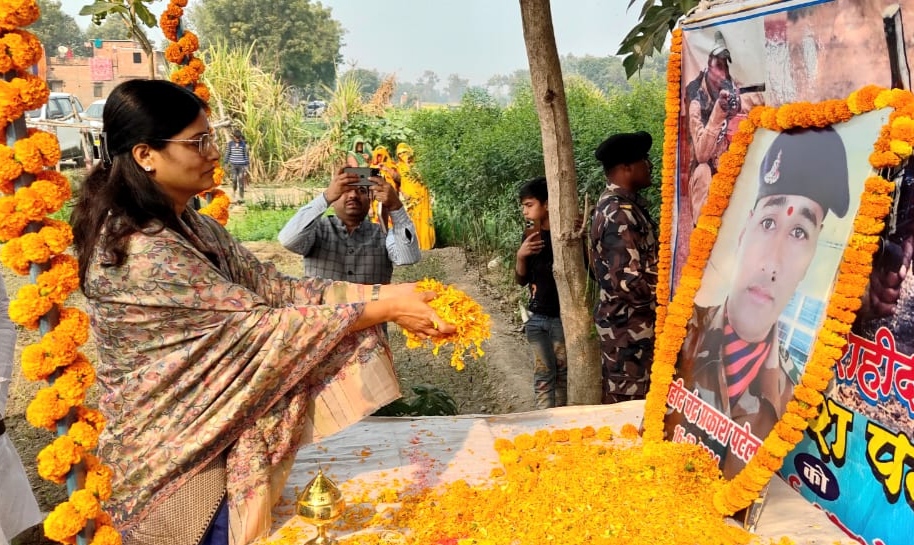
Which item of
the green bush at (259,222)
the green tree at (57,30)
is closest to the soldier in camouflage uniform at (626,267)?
the green bush at (259,222)

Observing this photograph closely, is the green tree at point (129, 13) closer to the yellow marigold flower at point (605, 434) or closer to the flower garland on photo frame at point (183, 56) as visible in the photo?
the flower garland on photo frame at point (183, 56)

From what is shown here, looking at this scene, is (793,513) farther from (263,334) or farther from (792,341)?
(263,334)

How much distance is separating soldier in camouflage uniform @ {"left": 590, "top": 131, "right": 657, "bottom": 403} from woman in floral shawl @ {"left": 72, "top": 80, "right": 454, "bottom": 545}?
1677mm

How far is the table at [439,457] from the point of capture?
255cm

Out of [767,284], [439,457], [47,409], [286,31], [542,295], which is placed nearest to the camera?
[47,409]

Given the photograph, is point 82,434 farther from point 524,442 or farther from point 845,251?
point 845,251

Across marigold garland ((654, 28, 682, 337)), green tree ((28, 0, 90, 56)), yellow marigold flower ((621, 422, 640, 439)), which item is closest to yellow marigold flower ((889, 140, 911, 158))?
marigold garland ((654, 28, 682, 337))

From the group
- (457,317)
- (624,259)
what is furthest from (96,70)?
(457,317)

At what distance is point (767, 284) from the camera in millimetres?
2648

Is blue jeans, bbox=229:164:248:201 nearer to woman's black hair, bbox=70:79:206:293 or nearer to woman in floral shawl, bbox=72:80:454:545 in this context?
woman in floral shawl, bbox=72:80:454:545

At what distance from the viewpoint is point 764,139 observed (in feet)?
9.21

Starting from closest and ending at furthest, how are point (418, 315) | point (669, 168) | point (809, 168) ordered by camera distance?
point (418, 315)
point (809, 168)
point (669, 168)

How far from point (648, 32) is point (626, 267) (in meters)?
1.37

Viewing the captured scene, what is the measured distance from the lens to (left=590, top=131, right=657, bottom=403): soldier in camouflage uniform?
3834 mm
